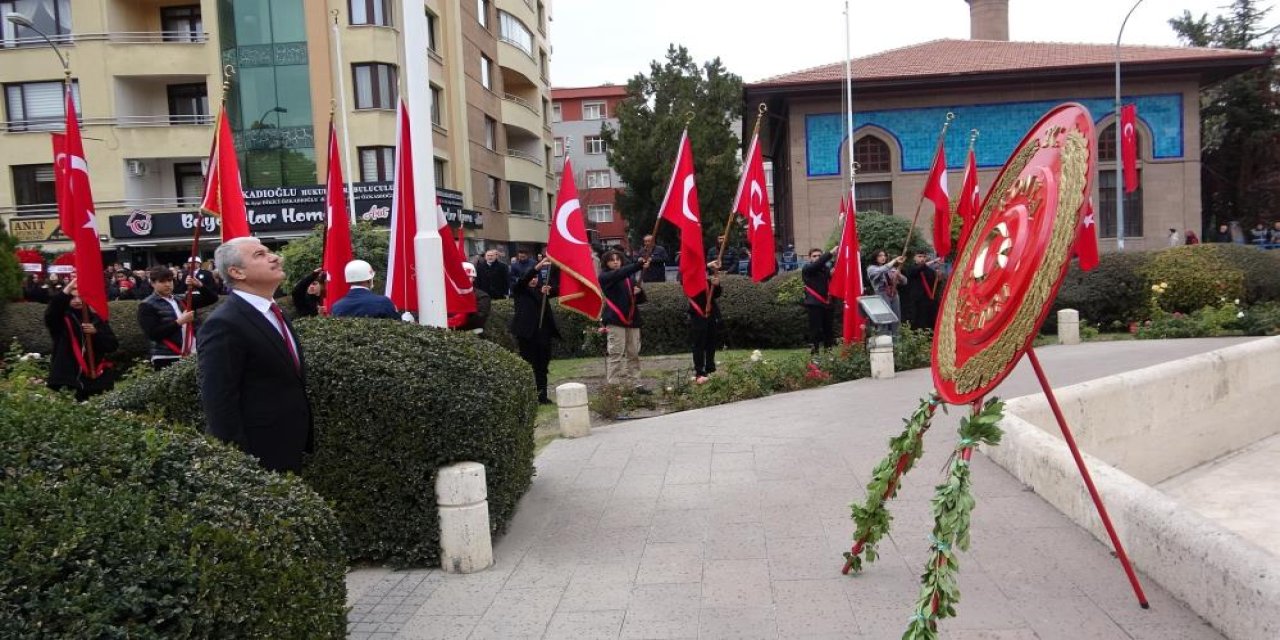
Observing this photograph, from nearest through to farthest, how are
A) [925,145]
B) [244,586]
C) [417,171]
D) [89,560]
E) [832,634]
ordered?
[89,560]
[244,586]
[832,634]
[417,171]
[925,145]

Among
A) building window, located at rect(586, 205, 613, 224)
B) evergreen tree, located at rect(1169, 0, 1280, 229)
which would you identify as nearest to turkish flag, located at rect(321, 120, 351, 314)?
evergreen tree, located at rect(1169, 0, 1280, 229)

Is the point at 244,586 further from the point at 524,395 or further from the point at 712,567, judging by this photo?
the point at 524,395

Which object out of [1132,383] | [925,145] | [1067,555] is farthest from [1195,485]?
[925,145]

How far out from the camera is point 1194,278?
17.0 m

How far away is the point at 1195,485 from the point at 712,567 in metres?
6.01

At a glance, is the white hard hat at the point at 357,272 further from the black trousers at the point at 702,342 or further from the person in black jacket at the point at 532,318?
the black trousers at the point at 702,342

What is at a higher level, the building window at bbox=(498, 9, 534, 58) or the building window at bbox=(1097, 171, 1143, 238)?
the building window at bbox=(498, 9, 534, 58)

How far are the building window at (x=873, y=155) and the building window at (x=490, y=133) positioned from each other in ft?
54.7

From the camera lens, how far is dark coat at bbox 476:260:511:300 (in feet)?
53.3

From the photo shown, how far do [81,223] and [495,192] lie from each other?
32636 millimetres

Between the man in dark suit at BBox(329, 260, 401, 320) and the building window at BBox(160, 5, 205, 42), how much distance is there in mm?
29806

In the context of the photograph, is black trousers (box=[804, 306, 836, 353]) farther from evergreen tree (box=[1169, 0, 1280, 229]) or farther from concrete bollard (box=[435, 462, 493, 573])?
evergreen tree (box=[1169, 0, 1280, 229])

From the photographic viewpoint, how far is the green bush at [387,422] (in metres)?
5.11

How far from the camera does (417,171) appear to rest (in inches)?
287
